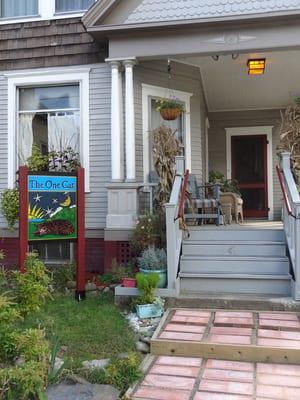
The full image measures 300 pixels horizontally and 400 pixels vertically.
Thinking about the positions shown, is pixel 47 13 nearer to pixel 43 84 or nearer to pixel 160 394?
pixel 43 84

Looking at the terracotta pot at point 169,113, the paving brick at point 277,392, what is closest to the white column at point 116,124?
the terracotta pot at point 169,113

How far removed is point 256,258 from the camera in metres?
5.64

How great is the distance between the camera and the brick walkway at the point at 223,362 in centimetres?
339

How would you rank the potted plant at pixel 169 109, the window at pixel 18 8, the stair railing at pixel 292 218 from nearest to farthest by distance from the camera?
the stair railing at pixel 292 218
the potted plant at pixel 169 109
the window at pixel 18 8

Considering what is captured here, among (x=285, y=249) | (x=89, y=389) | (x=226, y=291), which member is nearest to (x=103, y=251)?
(x=226, y=291)

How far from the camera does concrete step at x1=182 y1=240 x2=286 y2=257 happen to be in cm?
579

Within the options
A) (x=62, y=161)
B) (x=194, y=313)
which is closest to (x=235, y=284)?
(x=194, y=313)

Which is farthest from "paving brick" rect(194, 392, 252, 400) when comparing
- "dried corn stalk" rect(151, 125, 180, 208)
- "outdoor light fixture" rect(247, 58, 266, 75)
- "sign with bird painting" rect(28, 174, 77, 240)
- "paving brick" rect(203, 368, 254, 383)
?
"outdoor light fixture" rect(247, 58, 266, 75)

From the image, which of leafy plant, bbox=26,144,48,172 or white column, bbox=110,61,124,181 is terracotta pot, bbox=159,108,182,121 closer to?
white column, bbox=110,61,124,181

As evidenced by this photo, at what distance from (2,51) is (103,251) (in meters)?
3.72

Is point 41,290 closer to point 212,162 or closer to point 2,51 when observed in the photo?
point 2,51

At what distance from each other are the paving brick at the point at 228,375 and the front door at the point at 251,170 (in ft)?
20.0

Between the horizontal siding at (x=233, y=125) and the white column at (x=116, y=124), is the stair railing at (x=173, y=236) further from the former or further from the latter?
the horizontal siding at (x=233, y=125)

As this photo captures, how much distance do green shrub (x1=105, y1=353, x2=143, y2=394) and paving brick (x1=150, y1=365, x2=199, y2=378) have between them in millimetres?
217
